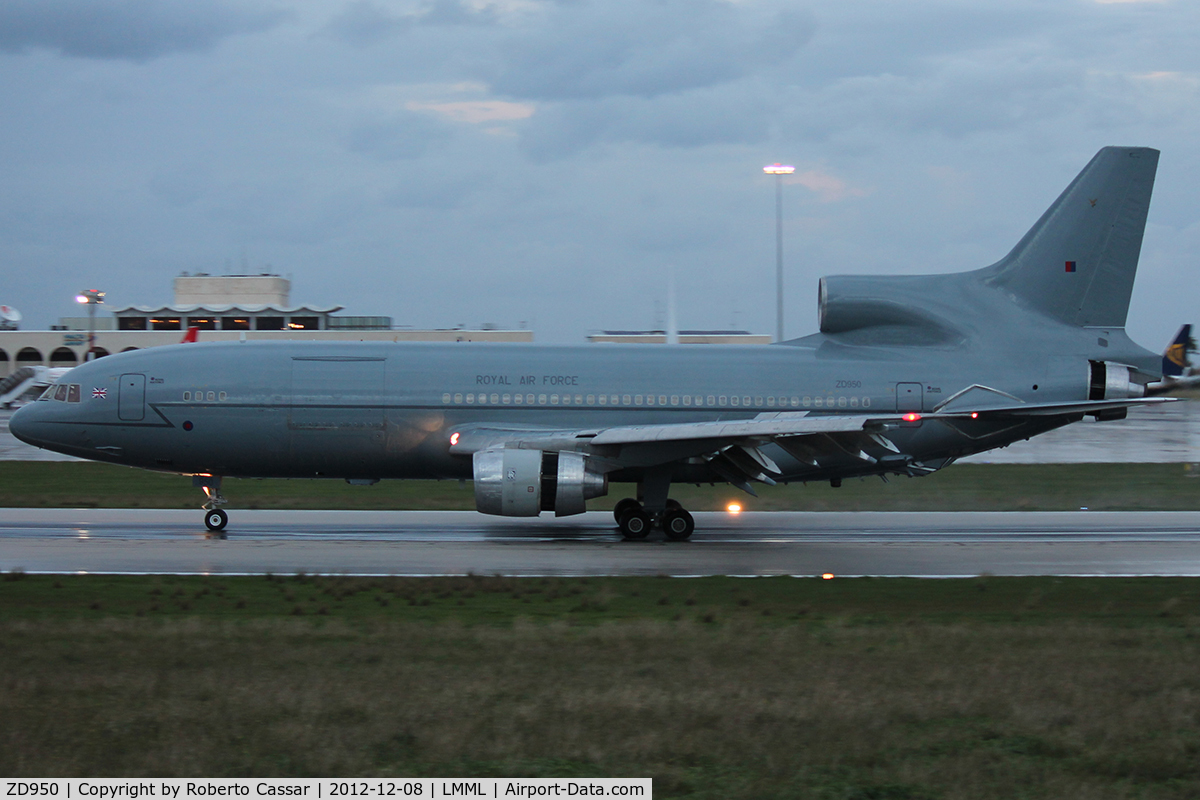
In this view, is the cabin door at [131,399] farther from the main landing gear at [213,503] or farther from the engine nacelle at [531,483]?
the engine nacelle at [531,483]

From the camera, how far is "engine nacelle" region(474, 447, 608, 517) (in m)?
20.8

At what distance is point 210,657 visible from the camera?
11078 millimetres

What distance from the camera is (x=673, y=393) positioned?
76.8 ft

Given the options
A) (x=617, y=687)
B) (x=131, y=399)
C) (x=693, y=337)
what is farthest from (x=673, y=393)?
(x=693, y=337)

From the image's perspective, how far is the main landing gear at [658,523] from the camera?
22641 mm

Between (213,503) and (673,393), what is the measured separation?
10275 millimetres

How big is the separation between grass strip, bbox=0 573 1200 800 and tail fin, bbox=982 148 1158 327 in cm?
1072

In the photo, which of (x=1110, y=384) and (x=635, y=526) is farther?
(x=1110, y=384)

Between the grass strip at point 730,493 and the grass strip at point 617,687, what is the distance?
43.7 feet

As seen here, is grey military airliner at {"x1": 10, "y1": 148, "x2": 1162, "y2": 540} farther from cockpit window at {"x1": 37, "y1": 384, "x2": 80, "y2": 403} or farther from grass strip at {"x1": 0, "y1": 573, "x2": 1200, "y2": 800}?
grass strip at {"x1": 0, "y1": 573, "x2": 1200, "y2": 800}

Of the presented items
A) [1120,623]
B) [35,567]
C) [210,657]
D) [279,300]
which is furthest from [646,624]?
[279,300]
